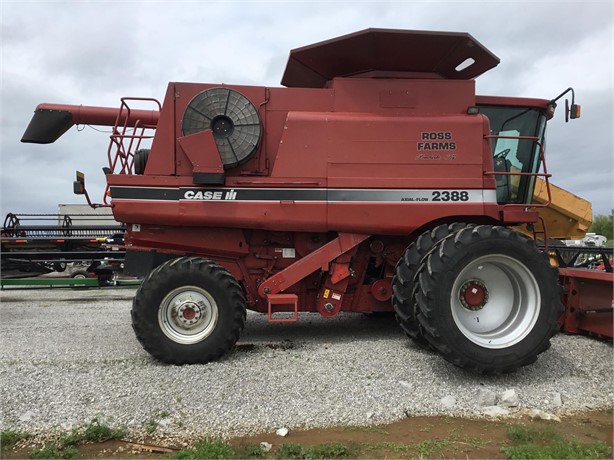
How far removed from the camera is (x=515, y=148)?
19.5 feet

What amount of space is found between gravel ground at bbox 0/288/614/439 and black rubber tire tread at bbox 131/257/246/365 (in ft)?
0.59

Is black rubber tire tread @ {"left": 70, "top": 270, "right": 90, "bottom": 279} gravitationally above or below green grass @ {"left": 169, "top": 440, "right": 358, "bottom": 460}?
above

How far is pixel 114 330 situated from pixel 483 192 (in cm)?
534

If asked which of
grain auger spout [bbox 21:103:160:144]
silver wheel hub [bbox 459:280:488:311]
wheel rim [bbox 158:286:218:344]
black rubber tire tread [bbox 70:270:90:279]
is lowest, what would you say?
black rubber tire tread [bbox 70:270:90:279]

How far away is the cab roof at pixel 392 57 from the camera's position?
4957 millimetres

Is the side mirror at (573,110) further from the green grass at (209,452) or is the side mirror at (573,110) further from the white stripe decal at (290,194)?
the green grass at (209,452)

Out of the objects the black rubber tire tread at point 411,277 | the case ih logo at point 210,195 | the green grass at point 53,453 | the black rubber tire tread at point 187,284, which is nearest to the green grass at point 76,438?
the green grass at point 53,453

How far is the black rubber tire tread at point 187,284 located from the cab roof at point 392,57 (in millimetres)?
2699

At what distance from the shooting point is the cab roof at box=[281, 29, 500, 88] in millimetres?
4957

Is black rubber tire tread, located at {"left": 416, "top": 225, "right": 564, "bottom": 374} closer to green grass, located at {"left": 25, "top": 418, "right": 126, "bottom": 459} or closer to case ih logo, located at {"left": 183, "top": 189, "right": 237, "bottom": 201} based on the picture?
case ih logo, located at {"left": 183, "top": 189, "right": 237, "bottom": 201}

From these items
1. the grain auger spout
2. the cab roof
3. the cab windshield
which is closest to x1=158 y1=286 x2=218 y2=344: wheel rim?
the grain auger spout

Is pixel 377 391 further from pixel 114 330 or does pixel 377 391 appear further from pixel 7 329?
pixel 7 329

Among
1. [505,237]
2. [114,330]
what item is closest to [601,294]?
[505,237]

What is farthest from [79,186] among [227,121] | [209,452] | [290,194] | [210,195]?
[209,452]
